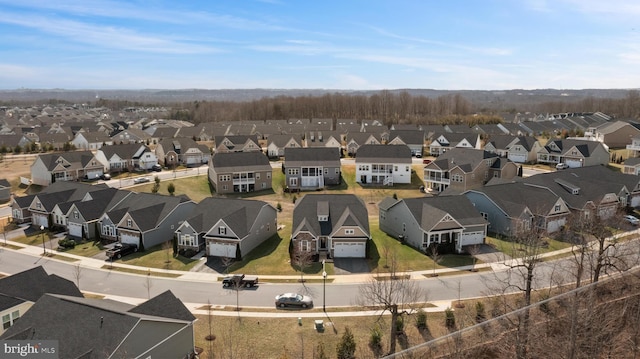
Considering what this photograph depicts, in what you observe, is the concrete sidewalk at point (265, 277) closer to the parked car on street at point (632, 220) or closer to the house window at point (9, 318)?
the parked car on street at point (632, 220)

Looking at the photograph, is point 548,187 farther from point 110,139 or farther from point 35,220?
point 110,139

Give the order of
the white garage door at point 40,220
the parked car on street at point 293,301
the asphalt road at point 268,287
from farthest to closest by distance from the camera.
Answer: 1. the white garage door at point 40,220
2. the asphalt road at point 268,287
3. the parked car on street at point 293,301

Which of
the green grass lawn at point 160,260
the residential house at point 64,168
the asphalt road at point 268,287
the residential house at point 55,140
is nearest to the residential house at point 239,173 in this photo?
the residential house at point 64,168

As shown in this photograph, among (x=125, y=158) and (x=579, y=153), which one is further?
(x=125, y=158)

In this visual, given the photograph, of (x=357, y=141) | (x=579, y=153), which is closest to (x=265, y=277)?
(x=357, y=141)

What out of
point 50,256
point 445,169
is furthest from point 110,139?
point 445,169

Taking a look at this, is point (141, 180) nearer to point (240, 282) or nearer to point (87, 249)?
point (87, 249)
